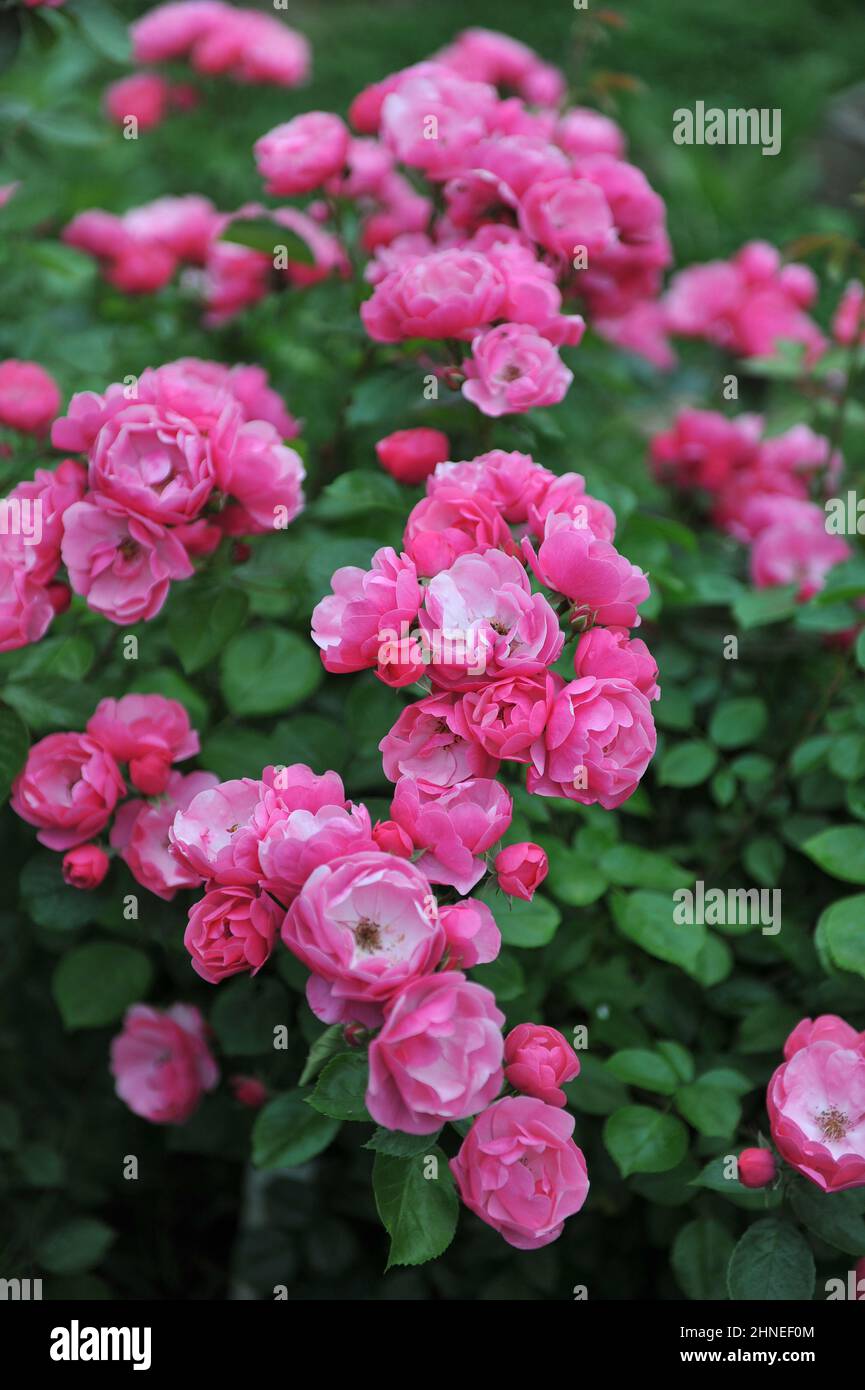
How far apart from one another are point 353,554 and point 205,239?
3.31 ft

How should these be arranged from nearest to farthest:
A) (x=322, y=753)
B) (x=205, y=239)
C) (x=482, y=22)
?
(x=322, y=753) < (x=205, y=239) < (x=482, y=22)

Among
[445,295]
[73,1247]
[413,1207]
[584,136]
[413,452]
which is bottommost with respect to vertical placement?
[73,1247]

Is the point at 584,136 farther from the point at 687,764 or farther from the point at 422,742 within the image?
the point at 422,742

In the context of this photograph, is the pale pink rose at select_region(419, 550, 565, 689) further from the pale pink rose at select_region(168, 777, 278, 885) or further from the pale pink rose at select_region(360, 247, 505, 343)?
the pale pink rose at select_region(360, 247, 505, 343)

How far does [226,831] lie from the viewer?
982mm

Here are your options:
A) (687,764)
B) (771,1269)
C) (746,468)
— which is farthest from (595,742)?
(746,468)

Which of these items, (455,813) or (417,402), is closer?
(455,813)

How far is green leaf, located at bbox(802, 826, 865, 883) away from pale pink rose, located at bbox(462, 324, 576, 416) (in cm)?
55

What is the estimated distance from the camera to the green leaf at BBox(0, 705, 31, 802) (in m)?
1.15

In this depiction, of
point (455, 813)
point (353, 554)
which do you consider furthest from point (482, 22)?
point (455, 813)

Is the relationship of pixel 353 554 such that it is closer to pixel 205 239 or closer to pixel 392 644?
pixel 392 644

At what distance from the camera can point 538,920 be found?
120 cm

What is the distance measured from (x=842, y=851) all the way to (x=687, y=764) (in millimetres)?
283
